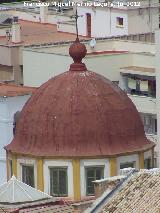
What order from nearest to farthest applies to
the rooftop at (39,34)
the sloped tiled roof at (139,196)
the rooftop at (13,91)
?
Answer: the sloped tiled roof at (139,196)
the rooftop at (13,91)
the rooftop at (39,34)

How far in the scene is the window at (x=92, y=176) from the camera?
60656 millimetres

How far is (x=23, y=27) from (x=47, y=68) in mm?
25828

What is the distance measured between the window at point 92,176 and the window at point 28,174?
75.1 inches

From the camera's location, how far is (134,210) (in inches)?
2005

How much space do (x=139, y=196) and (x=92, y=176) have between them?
900 centimetres

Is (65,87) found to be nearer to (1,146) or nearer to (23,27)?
(1,146)

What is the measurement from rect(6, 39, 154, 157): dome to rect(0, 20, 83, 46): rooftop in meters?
43.3

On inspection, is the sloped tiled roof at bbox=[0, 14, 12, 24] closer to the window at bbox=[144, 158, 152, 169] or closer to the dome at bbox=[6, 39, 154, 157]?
the dome at bbox=[6, 39, 154, 157]

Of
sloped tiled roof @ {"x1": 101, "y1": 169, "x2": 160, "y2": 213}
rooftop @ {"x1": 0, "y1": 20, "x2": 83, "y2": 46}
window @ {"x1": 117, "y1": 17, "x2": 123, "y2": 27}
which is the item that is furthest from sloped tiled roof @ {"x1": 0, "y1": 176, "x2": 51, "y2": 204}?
window @ {"x1": 117, "y1": 17, "x2": 123, "y2": 27}

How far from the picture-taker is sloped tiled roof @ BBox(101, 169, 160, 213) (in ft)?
168

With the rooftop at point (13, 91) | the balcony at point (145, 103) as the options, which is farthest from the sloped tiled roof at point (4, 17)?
the rooftop at point (13, 91)

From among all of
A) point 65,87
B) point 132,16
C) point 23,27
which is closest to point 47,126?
point 65,87

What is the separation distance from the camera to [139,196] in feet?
171

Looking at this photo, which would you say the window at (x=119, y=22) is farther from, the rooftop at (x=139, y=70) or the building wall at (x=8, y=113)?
the building wall at (x=8, y=113)
